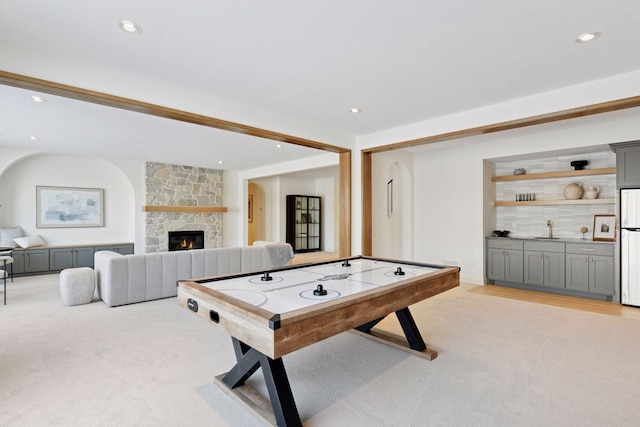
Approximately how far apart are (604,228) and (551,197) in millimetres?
839

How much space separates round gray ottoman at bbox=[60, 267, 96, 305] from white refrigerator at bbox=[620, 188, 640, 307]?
22.6ft

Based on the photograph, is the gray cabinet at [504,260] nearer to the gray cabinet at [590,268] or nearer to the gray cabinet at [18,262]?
the gray cabinet at [590,268]

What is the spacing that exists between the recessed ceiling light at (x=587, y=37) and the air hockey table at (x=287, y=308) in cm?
193

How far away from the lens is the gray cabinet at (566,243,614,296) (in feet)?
14.9

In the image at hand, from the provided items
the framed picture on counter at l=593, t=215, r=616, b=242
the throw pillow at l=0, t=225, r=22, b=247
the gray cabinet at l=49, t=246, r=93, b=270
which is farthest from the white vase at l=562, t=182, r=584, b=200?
the throw pillow at l=0, t=225, r=22, b=247

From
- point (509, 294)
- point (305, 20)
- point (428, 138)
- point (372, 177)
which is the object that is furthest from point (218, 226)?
point (305, 20)

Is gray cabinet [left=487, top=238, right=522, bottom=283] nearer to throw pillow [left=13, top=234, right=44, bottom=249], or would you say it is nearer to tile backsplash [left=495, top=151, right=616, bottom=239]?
tile backsplash [left=495, top=151, right=616, bottom=239]

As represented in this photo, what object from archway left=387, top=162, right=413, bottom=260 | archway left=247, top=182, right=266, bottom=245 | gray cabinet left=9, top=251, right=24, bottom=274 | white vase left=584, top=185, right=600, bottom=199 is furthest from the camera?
archway left=247, top=182, right=266, bottom=245

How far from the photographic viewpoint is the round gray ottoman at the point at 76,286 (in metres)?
4.14

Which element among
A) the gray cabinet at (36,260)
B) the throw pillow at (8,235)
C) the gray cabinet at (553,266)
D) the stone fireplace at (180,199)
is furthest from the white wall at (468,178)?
the throw pillow at (8,235)

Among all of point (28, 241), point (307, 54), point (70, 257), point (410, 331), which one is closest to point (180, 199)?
point (70, 257)

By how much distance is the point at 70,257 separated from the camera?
669 centimetres

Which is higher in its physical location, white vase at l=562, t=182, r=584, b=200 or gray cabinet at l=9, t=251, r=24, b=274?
white vase at l=562, t=182, r=584, b=200

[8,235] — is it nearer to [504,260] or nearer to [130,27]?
[130,27]
